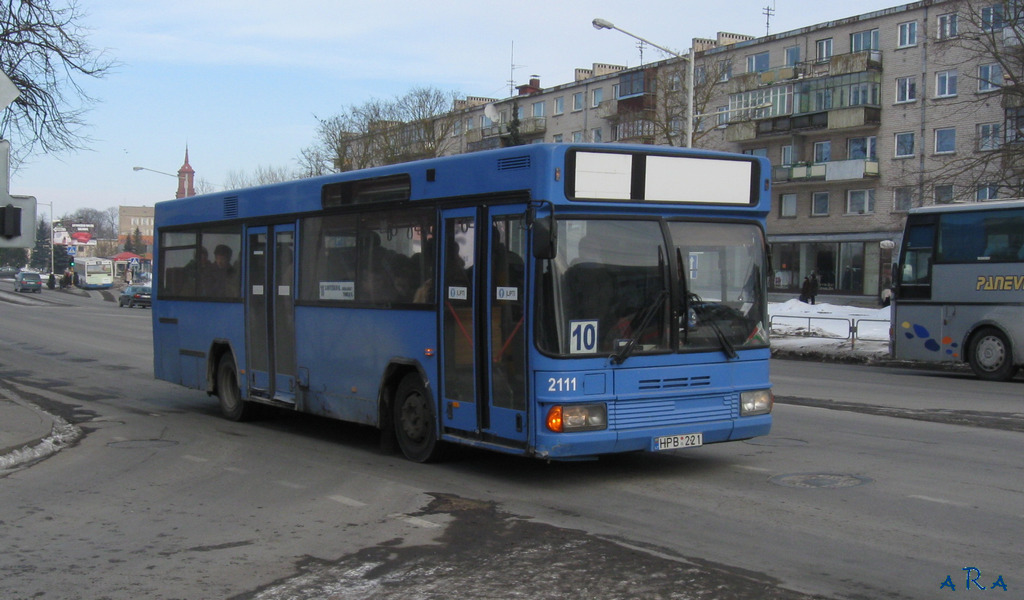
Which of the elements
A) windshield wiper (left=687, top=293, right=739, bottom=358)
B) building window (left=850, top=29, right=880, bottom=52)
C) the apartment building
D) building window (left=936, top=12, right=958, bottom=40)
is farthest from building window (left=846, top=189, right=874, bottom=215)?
windshield wiper (left=687, top=293, right=739, bottom=358)

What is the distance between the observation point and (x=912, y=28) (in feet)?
184

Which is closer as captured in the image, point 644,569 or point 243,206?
point 644,569

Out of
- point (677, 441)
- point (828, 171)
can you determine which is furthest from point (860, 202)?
point (677, 441)

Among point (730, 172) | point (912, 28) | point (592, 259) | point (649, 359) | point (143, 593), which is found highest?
point (912, 28)

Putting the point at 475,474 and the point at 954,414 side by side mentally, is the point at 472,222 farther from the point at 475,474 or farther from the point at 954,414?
the point at 954,414

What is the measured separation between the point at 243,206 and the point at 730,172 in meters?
6.38

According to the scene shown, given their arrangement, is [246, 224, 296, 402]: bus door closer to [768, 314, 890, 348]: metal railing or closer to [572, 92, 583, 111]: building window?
Result: [768, 314, 890, 348]: metal railing

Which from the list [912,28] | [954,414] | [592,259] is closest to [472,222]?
[592,259]

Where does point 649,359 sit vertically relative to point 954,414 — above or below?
above

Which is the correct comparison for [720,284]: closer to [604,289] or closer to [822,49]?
[604,289]

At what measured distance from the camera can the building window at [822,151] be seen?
6122cm

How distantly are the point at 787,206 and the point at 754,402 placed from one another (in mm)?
57187

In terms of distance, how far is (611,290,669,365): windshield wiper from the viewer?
8.38m

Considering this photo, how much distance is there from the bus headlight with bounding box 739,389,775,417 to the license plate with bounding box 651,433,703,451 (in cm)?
54
